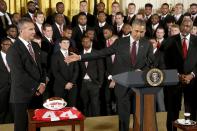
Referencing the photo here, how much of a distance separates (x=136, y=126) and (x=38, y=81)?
1.18 m

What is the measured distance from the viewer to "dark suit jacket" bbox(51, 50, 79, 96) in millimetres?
5918

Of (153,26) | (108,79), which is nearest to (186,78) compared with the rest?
(108,79)

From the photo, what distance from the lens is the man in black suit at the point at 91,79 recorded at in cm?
609

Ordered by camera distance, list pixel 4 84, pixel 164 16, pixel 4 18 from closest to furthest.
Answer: pixel 4 84 < pixel 4 18 < pixel 164 16

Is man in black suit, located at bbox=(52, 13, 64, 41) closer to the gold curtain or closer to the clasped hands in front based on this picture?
the gold curtain

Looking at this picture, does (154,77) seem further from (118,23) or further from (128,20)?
(128,20)

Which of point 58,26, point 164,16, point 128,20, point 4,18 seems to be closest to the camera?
→ point 4,18

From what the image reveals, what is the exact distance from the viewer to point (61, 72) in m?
5.94

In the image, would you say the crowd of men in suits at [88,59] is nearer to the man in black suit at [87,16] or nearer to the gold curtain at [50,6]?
the man in black suit at [87,16]

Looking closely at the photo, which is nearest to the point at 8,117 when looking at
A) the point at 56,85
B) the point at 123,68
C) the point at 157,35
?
the point at 56,85

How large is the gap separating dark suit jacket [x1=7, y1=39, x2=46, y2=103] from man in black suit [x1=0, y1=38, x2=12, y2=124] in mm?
1697

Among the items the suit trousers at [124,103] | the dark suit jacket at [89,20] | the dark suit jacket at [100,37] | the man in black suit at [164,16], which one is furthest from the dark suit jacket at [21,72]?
the man in black suit at [164,16]

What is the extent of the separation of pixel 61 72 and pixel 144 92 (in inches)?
104

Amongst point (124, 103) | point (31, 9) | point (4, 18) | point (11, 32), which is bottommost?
point (124, 103)
